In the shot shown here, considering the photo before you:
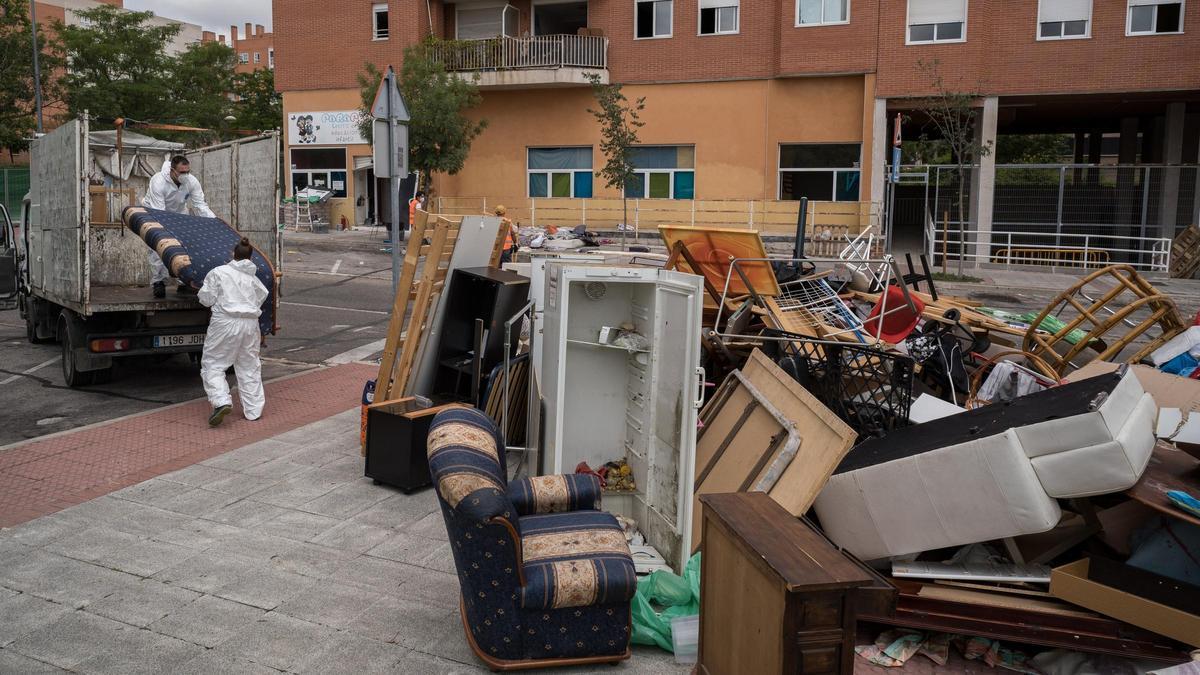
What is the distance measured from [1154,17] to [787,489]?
84.3 ft

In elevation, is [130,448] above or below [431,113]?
below

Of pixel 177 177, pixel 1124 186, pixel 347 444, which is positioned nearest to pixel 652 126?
pixel 1124 186

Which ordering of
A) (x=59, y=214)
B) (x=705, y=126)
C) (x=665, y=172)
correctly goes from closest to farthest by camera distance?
→ (x=59, y=214), (x=705, y=126), (x=665, y=172)

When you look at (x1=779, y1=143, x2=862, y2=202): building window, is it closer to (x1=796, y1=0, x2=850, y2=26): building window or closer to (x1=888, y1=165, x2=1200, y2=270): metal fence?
(x1=888, y1=165, x2=1200, y2=270): metal fence

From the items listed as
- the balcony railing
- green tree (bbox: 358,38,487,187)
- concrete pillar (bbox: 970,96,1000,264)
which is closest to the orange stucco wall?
the balcony railing

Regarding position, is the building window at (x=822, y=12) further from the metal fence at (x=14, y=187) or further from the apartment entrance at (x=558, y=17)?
the metal fence at (x=14, y=187)

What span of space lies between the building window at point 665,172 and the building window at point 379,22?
9939mm

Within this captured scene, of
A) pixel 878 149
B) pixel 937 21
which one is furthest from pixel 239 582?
pixel 937 21

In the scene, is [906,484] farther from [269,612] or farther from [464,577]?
[269,612]

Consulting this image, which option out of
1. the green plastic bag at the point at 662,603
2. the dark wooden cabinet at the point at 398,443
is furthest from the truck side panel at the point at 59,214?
the green plastic bag at the point at 662,603

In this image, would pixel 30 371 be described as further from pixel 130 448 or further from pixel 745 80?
pixel 745 80

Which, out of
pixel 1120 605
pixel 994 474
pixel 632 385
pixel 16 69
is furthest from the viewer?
pixel 16 69

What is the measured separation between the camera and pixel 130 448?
7.75m

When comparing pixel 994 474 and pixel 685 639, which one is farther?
pixel 994 474
